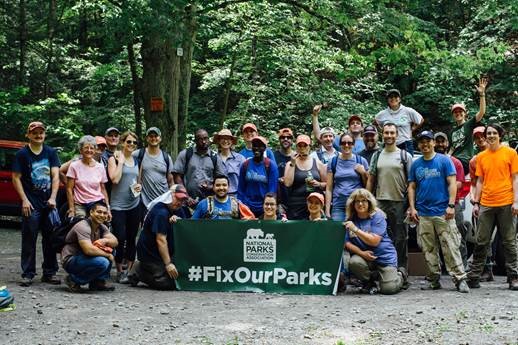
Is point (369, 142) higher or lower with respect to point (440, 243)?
higher

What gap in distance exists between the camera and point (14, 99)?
18.5m

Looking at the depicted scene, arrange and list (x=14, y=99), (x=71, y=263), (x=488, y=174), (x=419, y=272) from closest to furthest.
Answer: (x=71, y=263) → (x=488, y=174) → (x=419, y=272) → (x=14, y=99)

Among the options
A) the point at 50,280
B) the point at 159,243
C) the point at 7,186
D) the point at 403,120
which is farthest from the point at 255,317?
the point at 7,186

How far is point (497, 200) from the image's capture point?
8766 millimetres

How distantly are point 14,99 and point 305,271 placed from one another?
1264 cm

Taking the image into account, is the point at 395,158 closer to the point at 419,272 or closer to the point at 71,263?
the point at 419,272

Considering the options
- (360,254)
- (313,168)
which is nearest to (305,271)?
(360,254)

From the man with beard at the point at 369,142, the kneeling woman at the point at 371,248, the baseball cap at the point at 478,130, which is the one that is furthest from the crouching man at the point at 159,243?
the baseball cap at the point at 478,130

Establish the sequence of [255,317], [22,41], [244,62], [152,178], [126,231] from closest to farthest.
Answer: [255,317] → [126,231] → [152,178] → [244,62] → [22,41]

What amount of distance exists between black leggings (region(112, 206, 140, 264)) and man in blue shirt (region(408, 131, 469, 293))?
367 centimetres

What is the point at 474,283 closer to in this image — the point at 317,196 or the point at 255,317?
the point at 317,196

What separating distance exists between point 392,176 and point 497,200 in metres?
1.36

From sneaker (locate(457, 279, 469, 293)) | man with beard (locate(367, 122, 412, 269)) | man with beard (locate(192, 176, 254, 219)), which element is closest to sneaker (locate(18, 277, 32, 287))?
man with beard (locate(192, 176, 254, 219))

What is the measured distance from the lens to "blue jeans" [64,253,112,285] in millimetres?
8219
